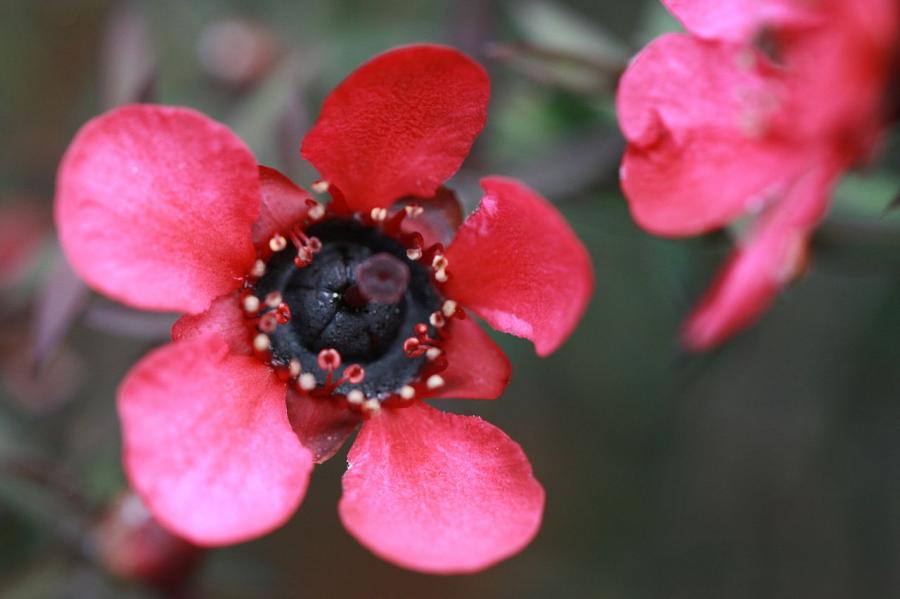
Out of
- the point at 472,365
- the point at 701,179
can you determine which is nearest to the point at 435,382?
the point at 472,365

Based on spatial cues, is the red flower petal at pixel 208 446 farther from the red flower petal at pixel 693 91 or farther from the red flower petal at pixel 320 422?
the red flower petal at pixel 693 91

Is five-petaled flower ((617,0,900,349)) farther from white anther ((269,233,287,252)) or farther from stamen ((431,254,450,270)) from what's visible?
white anther ((269,233,287,252))

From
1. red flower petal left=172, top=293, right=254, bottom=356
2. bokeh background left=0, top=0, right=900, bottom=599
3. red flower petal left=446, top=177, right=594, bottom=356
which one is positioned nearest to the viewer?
red flower petal left=446, top=177, right=594, bottom=356

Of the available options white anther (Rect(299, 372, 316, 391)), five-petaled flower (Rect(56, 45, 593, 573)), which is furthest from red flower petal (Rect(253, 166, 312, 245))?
white anther (Rect(299, 372, 316, 391))

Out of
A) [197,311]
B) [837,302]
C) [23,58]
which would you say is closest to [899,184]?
[837,302]

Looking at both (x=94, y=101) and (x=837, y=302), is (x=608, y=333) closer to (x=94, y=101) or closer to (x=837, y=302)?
(x=837, y=302)

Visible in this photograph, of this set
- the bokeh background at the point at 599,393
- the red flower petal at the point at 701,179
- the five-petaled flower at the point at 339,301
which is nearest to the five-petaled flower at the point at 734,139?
the red flower petal at the point at 701,179

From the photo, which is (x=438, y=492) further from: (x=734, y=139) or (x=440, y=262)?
(x=734, y=139)
